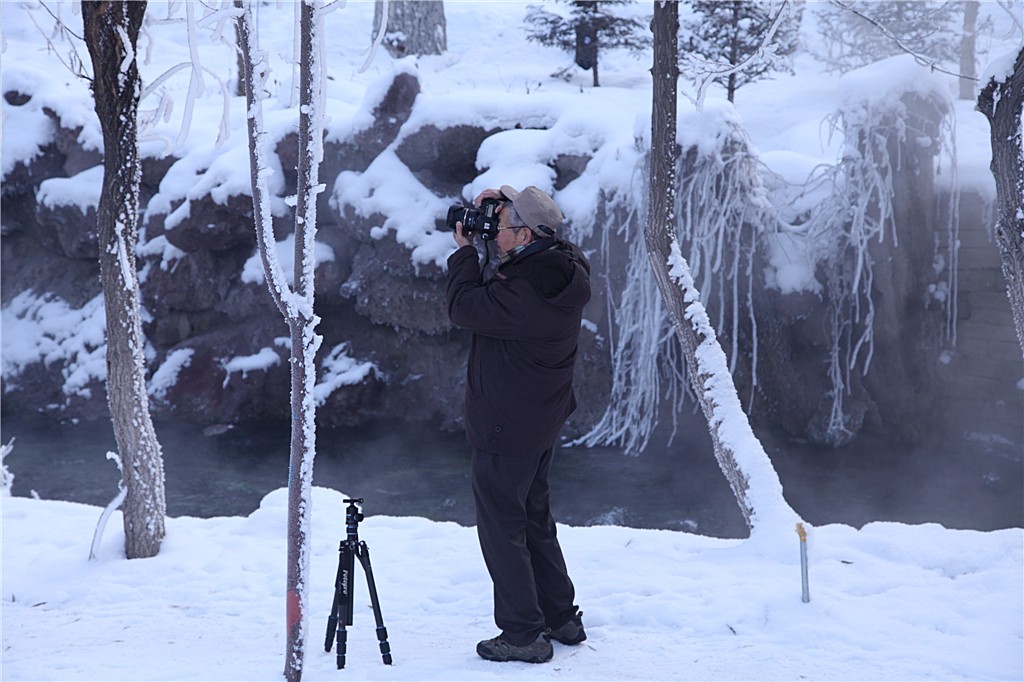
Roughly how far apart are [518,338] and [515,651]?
3.67 feet

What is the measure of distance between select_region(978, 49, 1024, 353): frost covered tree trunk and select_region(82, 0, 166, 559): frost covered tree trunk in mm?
4074

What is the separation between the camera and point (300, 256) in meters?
3.00

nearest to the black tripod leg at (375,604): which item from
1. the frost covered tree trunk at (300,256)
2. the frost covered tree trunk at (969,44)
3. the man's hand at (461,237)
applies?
the frost covered tree trunk at (300,256)

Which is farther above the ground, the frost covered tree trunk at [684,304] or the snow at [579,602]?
the frost covered tree trunk at [684,304]

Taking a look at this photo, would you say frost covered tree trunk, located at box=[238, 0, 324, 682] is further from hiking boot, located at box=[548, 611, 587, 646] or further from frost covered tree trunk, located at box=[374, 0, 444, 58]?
frost covered tree trunk, located at box=[374, 0, 444, 58]

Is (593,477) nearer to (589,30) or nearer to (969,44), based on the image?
(589,30)

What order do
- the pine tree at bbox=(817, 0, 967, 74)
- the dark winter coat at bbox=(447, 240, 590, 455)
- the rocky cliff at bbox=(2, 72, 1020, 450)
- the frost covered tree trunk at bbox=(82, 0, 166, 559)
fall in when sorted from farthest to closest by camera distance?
the pine tree at bbox=(817, 0, 967, 74)
the rocky cliff at bbox=(2, 72, 1020, 450)
the frost covered tree trunk at bbox=(82, 0, 166, 559)
the dark winter coat at bbox=(447, 240, 590, 455)

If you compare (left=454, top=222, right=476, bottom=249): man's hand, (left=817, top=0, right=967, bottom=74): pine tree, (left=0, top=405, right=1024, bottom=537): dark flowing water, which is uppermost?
(left=817, top=0, right=967, bottom=74): pine tree

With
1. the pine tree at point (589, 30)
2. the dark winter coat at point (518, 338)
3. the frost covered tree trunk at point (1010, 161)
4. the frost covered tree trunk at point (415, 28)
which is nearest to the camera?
the dark winter coat at point (518, 338)

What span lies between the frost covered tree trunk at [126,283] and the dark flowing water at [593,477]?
4093 mm

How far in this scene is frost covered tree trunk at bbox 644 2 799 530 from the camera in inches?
193

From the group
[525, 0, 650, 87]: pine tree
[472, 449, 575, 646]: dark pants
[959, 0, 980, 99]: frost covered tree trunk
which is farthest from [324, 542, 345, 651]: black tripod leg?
[959, 0, 980, 99]: frost covered tree trunk

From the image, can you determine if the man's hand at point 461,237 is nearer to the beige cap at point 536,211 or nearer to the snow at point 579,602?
the beige cap at point 536,211

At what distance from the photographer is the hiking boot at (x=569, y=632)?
3.47 meters
